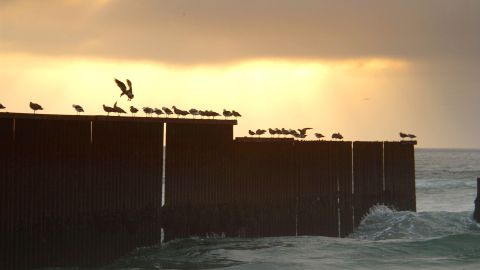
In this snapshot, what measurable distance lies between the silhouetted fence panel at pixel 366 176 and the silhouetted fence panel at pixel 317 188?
123 centimetres

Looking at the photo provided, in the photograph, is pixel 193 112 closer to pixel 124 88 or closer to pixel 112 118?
pixel 124 88

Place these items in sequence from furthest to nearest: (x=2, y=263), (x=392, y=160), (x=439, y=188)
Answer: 1. (x=439, y=188)
2. (x=392, y=160)
3. (x=2, y=263)

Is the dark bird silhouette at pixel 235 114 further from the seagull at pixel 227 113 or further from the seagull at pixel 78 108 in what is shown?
the seagull at pixel 78 108

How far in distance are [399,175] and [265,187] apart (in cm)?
759

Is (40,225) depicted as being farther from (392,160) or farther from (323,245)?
(392,160)

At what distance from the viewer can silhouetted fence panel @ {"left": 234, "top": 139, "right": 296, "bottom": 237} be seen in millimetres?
23766

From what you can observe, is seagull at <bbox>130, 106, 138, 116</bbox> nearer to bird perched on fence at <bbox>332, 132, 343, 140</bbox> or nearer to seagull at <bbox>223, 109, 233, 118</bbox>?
seagull at <bbox>223, 109, 233, 118</bbox>

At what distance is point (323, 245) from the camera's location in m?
25.3

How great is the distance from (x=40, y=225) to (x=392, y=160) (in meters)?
15.4

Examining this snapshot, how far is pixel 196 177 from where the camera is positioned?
22.3 m

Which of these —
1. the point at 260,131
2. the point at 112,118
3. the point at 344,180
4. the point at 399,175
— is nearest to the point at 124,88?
the point at 112,118

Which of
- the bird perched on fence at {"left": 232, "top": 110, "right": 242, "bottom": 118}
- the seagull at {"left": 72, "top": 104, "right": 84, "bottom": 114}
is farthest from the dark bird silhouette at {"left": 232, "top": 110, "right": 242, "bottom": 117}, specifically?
the seagull at {"left": 72, "top": 104, "right": 84, "bottom": 114}

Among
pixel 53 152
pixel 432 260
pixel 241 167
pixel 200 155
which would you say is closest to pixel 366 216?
pixel 432 260

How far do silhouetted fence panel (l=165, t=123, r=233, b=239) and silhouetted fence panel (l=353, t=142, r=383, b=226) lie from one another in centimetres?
672
